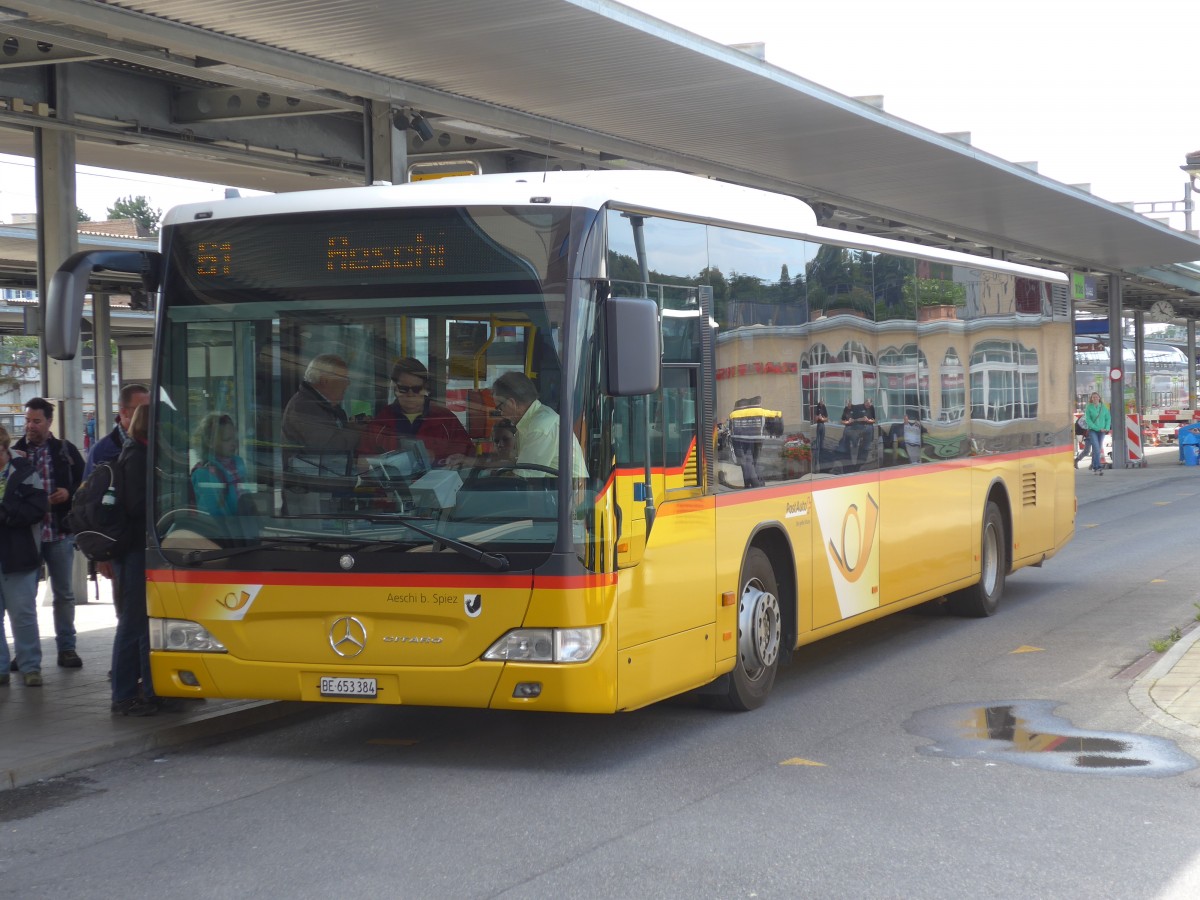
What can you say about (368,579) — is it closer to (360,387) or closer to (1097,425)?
(360,387)

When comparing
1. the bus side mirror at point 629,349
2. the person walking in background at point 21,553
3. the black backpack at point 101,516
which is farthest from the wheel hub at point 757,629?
the person walking in background at point 21,553

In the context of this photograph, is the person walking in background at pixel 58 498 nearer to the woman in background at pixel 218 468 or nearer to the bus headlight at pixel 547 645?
the woman in background at pixel 218 468

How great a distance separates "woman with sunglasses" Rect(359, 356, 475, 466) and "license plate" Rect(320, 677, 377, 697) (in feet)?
3.66

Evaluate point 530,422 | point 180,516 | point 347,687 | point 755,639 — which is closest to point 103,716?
point 180,516

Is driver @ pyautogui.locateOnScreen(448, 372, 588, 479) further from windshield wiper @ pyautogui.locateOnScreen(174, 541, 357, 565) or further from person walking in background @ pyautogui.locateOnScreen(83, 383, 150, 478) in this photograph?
person walking in background @ pyautogui.locateOnScreen(83, 383, 150, 478)

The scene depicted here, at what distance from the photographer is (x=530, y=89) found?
13891 millimetres

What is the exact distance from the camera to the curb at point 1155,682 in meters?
8.51

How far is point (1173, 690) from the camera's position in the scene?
939cm

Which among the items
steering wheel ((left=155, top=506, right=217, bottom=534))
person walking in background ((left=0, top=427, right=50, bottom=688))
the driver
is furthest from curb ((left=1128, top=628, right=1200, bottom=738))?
person walking in background ((left=0, top=427, right=50, bottom=688))

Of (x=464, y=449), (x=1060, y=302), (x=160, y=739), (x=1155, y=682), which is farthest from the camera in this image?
(x=1060, y=302)

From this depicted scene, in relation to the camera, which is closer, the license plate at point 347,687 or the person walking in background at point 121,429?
the license plate at point 347,687

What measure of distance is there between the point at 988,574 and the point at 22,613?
26.1 ft

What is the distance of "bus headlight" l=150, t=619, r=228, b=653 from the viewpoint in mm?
7947

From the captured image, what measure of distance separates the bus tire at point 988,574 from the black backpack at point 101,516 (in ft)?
24.5
